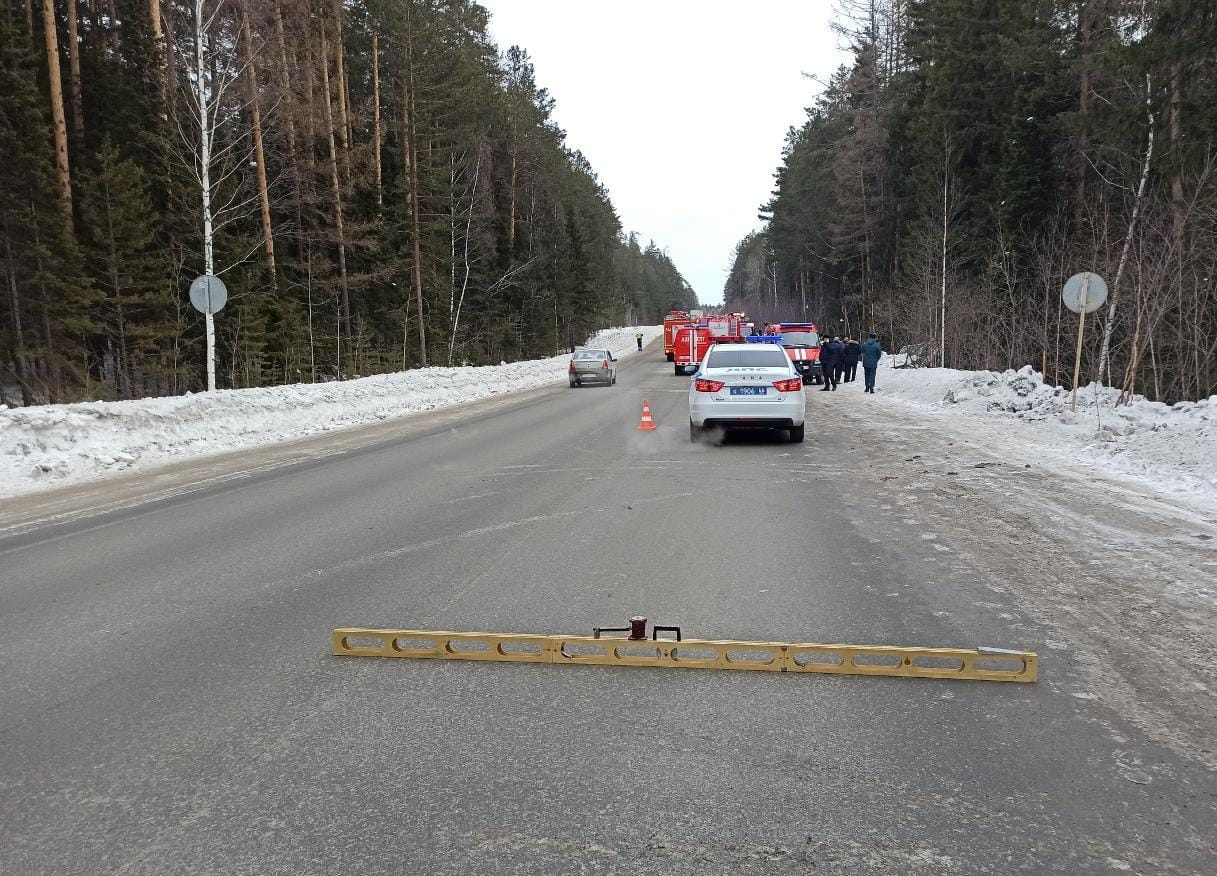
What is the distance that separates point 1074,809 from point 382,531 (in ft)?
19.5

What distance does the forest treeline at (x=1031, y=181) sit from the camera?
57.0 feet

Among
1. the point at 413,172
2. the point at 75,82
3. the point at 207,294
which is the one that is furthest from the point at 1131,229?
the point at 75,82

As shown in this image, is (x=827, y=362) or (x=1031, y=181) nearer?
(x=827, y=362)

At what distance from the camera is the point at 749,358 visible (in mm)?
13711

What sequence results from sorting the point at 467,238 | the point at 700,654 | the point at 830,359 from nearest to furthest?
the point at 700,654, the point at 830,359, the point at 467,238

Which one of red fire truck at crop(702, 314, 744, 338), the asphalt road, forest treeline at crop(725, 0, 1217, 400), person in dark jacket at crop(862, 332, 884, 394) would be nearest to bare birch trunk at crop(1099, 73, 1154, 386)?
forest treeline at crop(725, 0, 1217, 400)

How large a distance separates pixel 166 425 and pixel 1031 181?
34.6 meters

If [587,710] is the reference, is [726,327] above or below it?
above

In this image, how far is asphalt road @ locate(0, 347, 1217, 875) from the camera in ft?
8.80

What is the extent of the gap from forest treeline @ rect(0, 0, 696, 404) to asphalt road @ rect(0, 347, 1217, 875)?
15826mm

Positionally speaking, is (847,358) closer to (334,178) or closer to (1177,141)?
(1177,141)

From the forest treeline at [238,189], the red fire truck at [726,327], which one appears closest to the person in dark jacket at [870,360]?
the red fire truck at [726,327]

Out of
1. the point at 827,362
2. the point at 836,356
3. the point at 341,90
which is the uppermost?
the point at 341,90

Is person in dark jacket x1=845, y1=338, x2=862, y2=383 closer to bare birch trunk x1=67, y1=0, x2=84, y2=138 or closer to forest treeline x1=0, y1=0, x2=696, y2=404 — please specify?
forest treeline x1=0, y1=0, x2=696, y2=404
